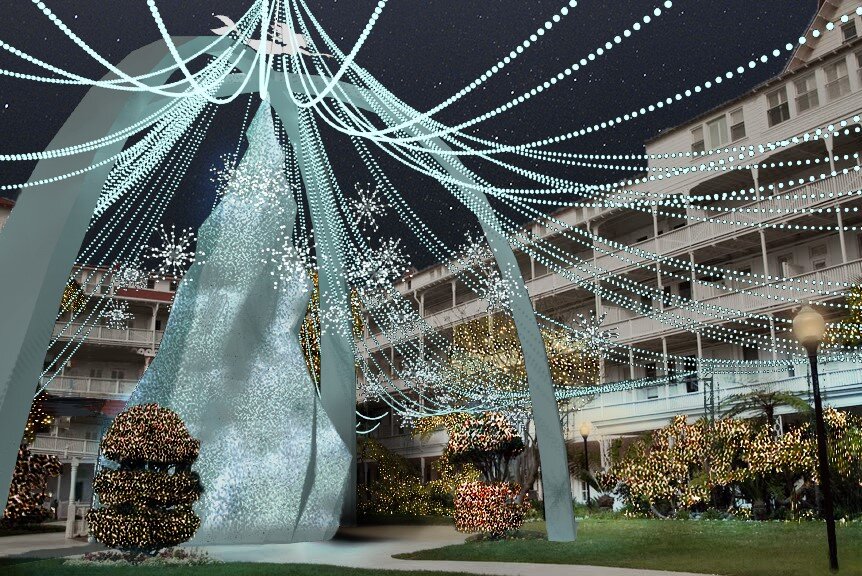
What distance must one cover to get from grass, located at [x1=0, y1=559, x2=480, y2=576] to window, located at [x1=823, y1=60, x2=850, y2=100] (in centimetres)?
2357

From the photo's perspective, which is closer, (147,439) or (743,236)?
(147,439)

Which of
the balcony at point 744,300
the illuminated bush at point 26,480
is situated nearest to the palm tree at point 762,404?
the balcony at point 744,300

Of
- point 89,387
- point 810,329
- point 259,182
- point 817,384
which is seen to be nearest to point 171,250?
point 259,182

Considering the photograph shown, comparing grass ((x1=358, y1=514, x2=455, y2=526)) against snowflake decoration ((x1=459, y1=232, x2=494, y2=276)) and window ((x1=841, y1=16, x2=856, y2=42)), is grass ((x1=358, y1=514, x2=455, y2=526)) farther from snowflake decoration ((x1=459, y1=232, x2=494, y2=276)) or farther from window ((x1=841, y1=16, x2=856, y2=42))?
window ((x1=841, y1=16, x2=856, y2=42))

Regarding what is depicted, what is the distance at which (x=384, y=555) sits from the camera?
15195 mm

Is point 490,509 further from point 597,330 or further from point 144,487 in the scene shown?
point 597,330

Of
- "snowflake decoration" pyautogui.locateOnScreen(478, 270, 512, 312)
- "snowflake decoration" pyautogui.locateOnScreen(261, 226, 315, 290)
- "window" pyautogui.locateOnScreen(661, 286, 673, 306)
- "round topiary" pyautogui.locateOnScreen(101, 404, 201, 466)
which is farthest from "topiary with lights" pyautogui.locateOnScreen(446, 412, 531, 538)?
"snowflake decoration" pyautogui.locateOnScreen(478, 270, 512, 312)

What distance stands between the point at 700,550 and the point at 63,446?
36.8 meters

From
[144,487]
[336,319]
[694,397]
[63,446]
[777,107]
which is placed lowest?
[144,487]

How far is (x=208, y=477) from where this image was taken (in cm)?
1638

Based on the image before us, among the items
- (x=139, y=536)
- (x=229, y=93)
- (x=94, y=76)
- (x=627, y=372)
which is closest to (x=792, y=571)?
(x=139, y=536)

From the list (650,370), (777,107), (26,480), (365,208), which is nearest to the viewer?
(26,480)

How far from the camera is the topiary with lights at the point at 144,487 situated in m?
13.4

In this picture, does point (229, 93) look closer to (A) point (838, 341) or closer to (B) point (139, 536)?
(B) point (139, 536)
